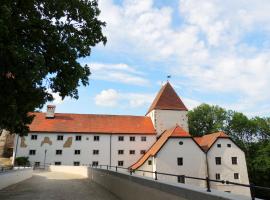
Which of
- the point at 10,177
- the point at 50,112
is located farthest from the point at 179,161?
the point at 10,177

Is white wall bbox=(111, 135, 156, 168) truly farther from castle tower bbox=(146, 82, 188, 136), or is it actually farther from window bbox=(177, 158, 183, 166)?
window bbox=(177, 158, 183, 166)

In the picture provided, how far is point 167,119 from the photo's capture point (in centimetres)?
5534

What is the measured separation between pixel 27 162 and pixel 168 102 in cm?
3023

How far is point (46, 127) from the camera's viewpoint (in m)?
50.8

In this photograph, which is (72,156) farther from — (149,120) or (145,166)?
(149,120)

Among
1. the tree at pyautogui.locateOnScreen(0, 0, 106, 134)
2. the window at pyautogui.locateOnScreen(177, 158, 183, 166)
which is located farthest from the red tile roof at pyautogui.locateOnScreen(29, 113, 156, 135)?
the tree at pyautogui.locateOnScreen(0, 0, 106, 134)

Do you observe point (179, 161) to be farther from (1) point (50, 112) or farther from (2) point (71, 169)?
(1) point (50, 112)

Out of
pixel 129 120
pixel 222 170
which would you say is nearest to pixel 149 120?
pixel 129 120

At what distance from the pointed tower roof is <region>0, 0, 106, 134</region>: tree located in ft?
144

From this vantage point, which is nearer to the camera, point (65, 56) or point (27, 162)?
point (65, 56)

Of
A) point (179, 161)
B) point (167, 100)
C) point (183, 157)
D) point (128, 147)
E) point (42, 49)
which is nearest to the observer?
point (42, 49)

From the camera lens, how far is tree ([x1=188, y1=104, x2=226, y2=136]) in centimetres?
6969

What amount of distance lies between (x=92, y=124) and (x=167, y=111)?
52.4 feet

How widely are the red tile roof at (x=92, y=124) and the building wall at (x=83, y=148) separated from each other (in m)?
1.04
